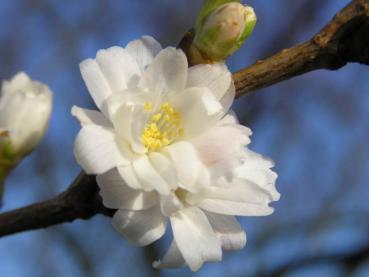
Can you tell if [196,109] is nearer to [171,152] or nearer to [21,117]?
[171,152]

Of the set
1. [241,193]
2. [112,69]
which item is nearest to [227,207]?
[241,193]

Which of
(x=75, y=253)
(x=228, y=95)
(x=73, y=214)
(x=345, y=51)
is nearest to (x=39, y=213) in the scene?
(x=73, y=214)

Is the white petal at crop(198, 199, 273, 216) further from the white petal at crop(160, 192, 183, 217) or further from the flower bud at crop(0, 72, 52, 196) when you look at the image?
the flower bud at crop(0, 72, 52, 196)

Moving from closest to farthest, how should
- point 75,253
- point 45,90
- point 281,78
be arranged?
point 45,90, point 281,78, point 75,253

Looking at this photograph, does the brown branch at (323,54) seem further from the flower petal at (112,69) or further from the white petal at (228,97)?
the flower petal at (112,69)

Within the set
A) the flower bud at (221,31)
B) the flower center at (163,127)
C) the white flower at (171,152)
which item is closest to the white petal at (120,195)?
the white flower at (171,152)

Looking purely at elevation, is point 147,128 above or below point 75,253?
below

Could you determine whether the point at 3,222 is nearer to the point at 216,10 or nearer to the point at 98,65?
the point at 98,65
